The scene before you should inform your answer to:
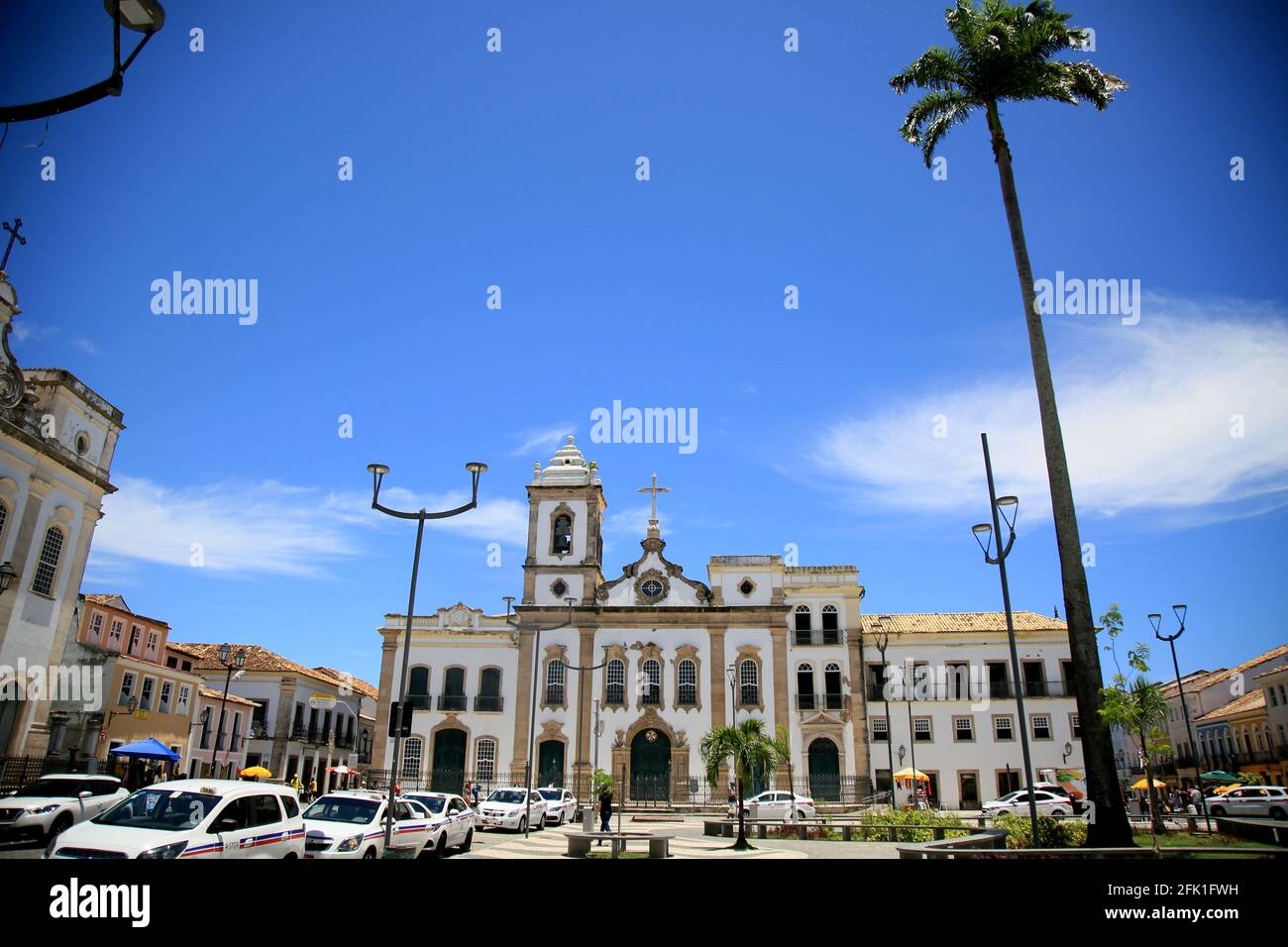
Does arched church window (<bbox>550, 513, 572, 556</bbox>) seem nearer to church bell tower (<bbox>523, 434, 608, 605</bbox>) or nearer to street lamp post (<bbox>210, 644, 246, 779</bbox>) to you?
church bell tower (<bbox>523, 434, 608, 605</bbox>)

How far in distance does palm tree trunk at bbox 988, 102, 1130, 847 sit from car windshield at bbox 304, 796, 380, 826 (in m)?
13.0

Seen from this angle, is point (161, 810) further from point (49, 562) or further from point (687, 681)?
point (687, 681)

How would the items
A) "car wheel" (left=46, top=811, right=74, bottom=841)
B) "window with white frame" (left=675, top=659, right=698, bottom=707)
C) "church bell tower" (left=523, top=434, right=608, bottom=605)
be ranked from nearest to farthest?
"car wheel" (left=46, top=811, right=74, bottom=841) → "window with white frame" (left=675, top=659, right=698, bottom=707) → "church bell tower" (left=523, top=434, right=608, bottom=605)

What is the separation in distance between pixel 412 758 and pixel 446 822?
27.0m

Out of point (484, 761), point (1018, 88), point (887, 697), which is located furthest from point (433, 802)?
point (887, 697)

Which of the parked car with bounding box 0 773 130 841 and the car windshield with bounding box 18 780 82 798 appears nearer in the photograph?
the parked car with bounding box 0 773 130 841

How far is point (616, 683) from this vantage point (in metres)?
43.7

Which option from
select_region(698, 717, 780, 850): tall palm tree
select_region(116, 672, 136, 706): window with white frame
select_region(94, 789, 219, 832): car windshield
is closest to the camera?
select_region(94, 789, 219, 832): car windshield

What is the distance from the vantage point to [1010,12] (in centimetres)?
1978

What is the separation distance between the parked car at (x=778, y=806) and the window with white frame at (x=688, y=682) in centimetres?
1187

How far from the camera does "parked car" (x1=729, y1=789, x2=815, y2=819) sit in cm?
2980

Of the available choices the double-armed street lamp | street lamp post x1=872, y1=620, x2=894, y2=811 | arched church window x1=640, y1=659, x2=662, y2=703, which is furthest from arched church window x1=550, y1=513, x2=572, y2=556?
the double-armed street lamp

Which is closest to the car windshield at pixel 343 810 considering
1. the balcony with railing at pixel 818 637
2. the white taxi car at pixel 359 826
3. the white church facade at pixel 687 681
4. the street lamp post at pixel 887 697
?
the white taxi car at pixel 359 826

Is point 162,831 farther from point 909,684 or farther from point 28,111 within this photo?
point 909,684
